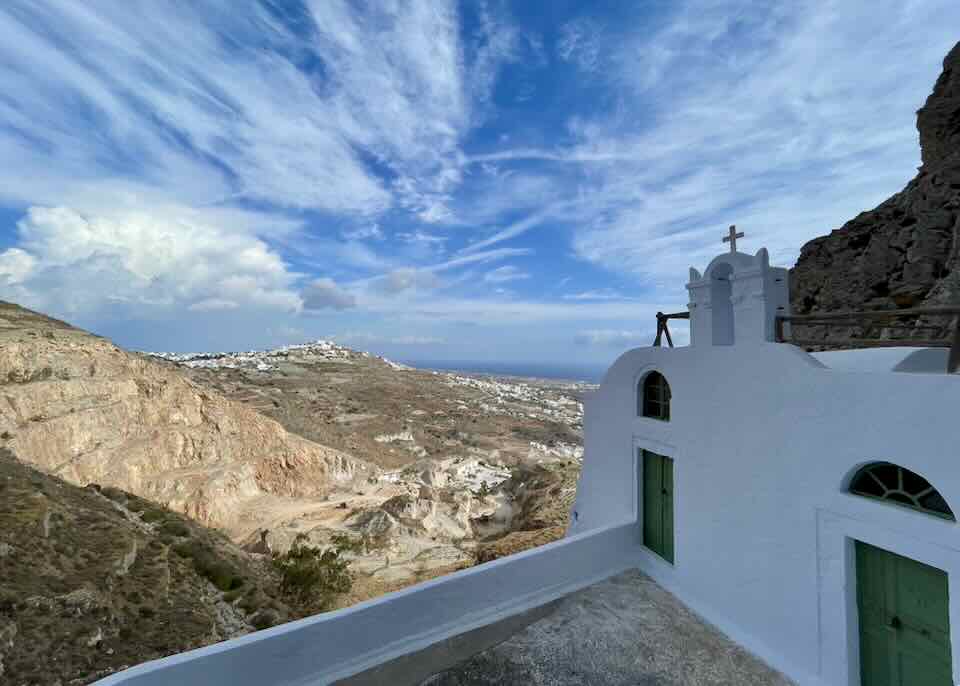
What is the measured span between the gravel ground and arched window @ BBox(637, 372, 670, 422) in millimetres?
2819

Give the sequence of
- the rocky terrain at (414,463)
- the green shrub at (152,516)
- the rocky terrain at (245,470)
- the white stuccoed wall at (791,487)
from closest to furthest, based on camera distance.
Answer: the white stuccoed wall at (791,487)
the green shrub at (152,516)
the rocky terrain at (245,470)
the rocky terrain at (414,463)

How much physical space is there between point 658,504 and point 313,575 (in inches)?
497

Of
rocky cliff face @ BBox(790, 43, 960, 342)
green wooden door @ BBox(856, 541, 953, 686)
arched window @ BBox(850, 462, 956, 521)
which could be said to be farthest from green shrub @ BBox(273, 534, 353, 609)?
rocky cliff face @ BBox(790, 43, 960, 342)

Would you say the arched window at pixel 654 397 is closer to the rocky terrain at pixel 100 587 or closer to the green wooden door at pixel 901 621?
the green wooden door at pixel 901 621

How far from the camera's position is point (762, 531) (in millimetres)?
5227

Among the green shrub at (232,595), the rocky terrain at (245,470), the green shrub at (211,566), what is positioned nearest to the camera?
the green shrub at (232,595)

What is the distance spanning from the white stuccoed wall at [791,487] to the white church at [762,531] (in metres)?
0.02

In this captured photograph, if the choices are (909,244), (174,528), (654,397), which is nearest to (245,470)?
(174,528)

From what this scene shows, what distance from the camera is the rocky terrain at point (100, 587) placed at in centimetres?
779

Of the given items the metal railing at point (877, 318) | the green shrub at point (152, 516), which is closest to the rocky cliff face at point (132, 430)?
the green shrub at point (152, 516)

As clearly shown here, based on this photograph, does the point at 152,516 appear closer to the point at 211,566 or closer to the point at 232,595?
the point at 211,566

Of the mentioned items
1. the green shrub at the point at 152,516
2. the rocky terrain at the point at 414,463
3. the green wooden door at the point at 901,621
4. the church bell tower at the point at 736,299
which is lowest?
the rocky terrain at the point at 414,463

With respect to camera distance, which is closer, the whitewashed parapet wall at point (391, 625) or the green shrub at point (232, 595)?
the whitewashed parapet wall at point (391, 625)

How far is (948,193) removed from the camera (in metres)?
15.3
